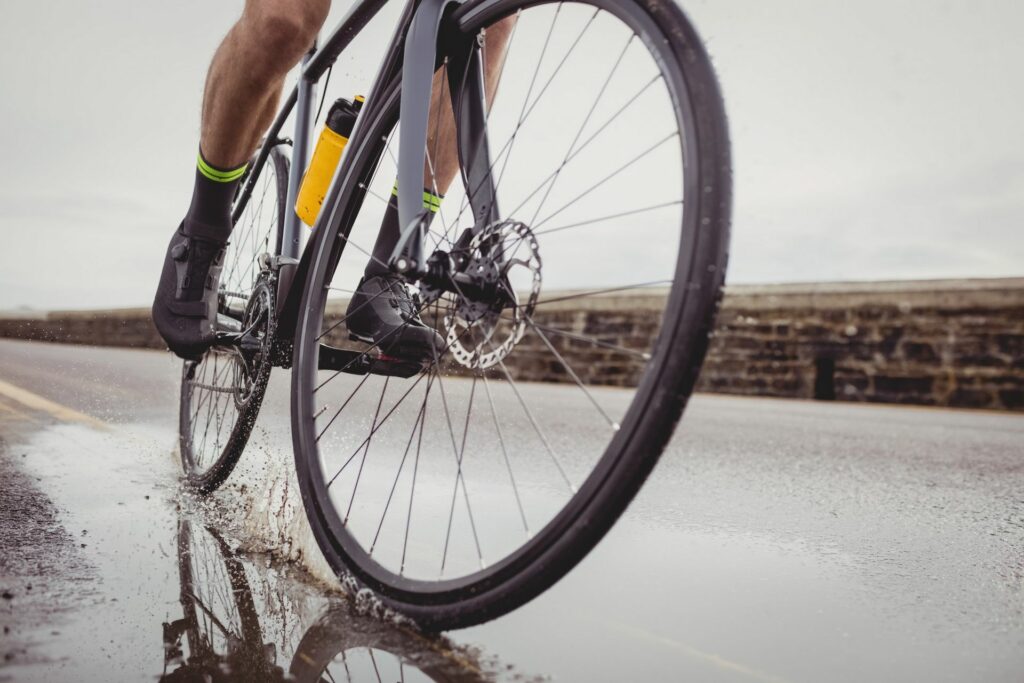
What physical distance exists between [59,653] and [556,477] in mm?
1700

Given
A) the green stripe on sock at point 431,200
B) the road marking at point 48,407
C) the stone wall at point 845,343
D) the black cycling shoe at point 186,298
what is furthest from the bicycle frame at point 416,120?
the stone wall at point 845,343

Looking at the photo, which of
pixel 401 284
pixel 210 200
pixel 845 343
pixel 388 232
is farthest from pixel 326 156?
pixel 845 343

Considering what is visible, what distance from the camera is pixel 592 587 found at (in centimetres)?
149

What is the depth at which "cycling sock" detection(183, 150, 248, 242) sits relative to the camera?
2182mm

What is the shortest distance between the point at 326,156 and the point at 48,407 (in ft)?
8.51

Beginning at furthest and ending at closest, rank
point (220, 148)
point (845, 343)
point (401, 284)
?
point (845, 343) → point (220, 148) → point (401, 284)

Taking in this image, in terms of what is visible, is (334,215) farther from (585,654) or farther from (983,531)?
(983,531)

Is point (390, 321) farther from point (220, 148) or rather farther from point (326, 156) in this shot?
point (220, 148)

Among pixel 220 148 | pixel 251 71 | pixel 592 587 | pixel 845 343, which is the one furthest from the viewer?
pixel 845 343

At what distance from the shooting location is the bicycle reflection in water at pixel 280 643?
3.42 feet

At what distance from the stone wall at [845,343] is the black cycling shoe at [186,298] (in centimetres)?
578

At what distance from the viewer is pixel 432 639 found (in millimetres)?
1179

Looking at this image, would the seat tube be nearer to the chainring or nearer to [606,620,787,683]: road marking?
the chainring

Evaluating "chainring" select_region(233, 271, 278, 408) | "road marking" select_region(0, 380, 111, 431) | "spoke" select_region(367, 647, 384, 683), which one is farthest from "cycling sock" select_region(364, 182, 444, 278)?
"road marking" select_region(0, 380, 111, 431)
